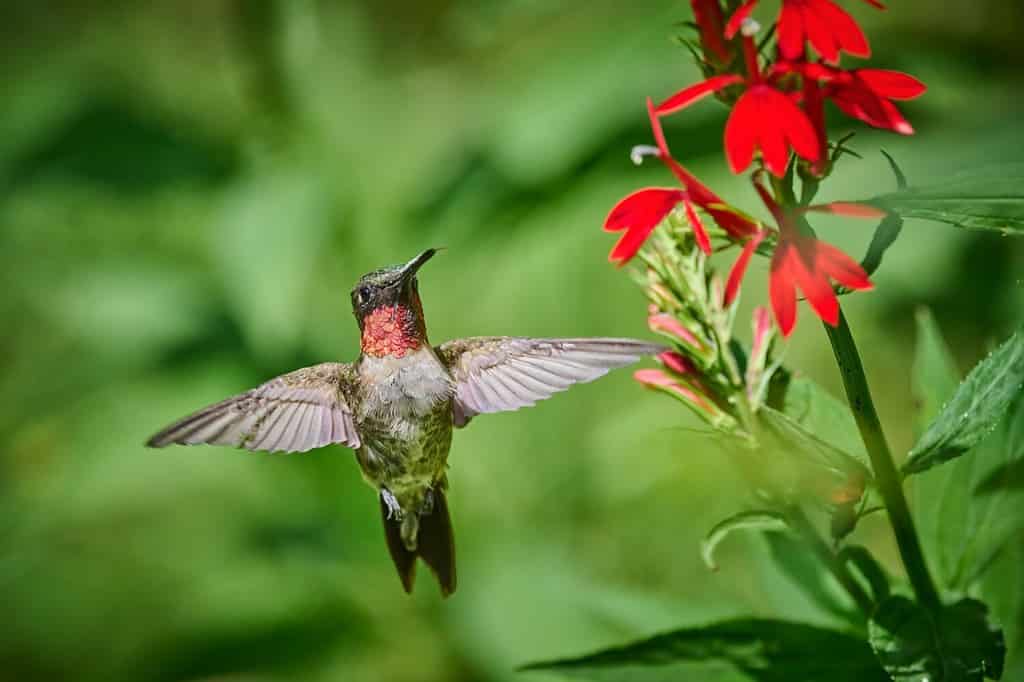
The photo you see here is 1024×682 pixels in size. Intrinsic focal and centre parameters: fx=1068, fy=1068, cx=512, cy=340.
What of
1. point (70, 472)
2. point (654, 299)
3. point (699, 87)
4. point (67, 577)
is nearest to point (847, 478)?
point (654, 299)

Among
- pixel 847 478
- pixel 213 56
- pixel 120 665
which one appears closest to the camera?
pixel 847 478

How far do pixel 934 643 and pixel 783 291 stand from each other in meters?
0.42

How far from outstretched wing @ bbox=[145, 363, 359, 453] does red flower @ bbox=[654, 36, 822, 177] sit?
0.62 m

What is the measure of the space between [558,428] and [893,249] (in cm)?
87

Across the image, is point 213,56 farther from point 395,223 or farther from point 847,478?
point 847,478

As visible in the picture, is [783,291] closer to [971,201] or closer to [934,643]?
[971,201]

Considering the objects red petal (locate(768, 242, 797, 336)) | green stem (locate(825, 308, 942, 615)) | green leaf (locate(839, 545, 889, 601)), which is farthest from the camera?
green leaf (locate(839, 545, 889, 601))

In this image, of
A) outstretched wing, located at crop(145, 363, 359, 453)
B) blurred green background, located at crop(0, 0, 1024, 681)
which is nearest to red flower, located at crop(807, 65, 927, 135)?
outstretched wing, located at crop(145, 363, 359, 453)

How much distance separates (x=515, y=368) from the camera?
3.91ft

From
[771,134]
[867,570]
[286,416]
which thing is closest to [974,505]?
[867,570]

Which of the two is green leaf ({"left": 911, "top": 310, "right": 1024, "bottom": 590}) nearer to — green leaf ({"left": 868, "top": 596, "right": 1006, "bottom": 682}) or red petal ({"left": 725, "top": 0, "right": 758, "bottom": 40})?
green leaf ({"left": 868, "top": 596, "right": 1006, "bottom": 682})

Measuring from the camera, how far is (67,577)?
8.10 ft

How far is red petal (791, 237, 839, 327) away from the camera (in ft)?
2.39

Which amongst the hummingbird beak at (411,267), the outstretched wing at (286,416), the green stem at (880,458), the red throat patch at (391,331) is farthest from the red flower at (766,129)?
the outstretched wing at (286,416)
